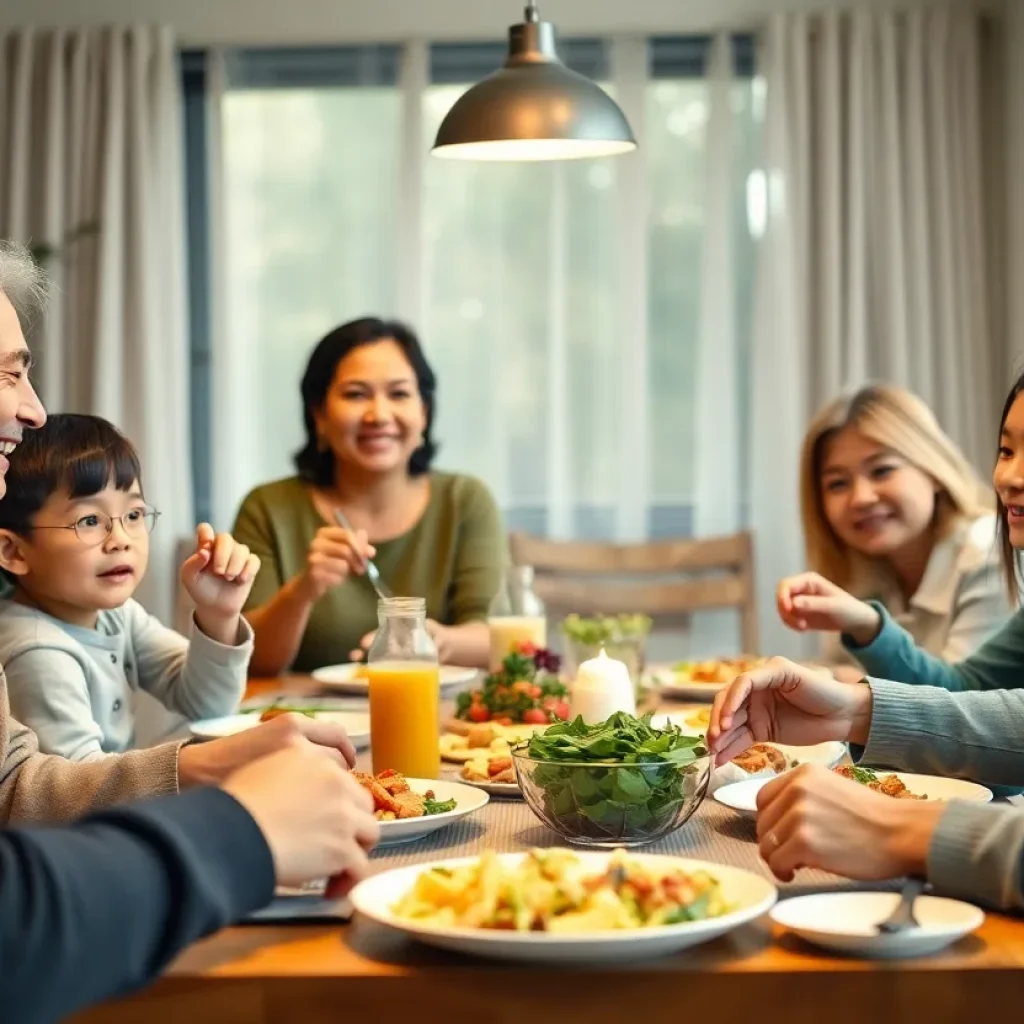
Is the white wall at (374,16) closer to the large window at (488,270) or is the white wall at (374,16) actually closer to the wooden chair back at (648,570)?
the large window at (488,270)

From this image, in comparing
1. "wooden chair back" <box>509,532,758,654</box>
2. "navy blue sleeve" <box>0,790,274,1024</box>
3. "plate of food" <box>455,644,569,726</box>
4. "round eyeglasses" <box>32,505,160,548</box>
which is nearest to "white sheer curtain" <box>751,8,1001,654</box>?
"wooden chair back" <box>509,532,758,654</box>

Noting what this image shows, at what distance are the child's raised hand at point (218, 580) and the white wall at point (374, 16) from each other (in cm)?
266

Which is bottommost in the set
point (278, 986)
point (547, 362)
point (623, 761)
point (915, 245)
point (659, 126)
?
point (278, 986)

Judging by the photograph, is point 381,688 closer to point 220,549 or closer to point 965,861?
point 220,549

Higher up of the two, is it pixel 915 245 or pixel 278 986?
pixel 915 245

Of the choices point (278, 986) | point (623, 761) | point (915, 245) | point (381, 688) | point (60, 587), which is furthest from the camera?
point (915, 245)

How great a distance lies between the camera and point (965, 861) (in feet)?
3.87

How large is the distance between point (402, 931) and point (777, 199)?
3.43 metres

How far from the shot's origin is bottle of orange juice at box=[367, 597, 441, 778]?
69.4 inches

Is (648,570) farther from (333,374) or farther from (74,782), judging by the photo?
(74,782)

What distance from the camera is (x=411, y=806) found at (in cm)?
146

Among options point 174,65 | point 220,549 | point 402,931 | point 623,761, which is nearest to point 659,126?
point 174,65

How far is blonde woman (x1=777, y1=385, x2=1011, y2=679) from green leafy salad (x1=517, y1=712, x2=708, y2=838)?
1246 millimetres

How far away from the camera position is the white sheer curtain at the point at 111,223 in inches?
171
